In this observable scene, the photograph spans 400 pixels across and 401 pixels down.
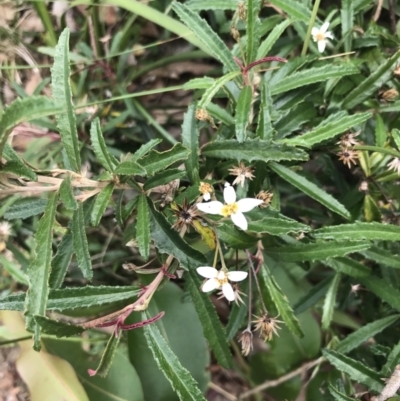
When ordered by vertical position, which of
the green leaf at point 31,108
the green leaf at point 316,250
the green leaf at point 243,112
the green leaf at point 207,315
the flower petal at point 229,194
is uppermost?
the green leaf at point 31,108

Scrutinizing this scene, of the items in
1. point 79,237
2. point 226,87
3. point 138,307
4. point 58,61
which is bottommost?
point 138,307

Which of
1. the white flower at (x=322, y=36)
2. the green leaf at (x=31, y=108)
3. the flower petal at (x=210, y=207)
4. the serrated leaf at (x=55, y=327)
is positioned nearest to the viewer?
the green leaf at (x=31, y=108)

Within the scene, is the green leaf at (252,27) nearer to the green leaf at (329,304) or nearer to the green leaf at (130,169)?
the green leaf at (130,169)

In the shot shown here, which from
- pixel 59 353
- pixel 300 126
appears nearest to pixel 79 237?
pixel 300 126

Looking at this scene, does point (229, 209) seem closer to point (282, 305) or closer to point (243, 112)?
point (243, 112)

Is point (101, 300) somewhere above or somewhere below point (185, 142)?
below

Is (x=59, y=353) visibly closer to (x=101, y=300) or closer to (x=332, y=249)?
(x=101, y=300)

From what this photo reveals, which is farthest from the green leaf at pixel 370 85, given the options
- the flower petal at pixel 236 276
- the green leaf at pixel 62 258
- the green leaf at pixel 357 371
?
the green leaf at pixel 62 258
